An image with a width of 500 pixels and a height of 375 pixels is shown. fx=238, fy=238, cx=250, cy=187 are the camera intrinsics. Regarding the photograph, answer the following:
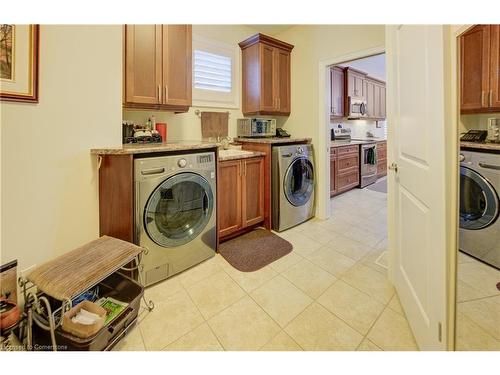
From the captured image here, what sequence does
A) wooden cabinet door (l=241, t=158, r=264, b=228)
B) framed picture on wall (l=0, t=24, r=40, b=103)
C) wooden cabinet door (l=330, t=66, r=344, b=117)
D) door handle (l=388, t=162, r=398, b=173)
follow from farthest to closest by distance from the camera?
wooden cabinet door (l=330, t=66, r=344, b=117) → wooden cabinet door (l=241, t=158, r=264, b=228) → door handle (l=388, t=162, r=398, b=173) → framed picture on wall (l=0, t=24, r=40, b=103)

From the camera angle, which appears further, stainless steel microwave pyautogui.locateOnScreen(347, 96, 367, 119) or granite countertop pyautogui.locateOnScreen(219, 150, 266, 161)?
stainless steel microwave pyautogui.locateOnScreen(347, 96, 367, 119)

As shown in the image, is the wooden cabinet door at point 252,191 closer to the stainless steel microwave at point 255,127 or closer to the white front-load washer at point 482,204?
the stainless steel microwave at point 255,127

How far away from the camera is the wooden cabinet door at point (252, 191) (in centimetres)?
Answer: 254

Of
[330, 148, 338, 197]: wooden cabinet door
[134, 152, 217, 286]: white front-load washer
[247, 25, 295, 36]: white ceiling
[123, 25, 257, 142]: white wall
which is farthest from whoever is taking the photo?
[330, 148, 338, 197]: wooden cabinet door

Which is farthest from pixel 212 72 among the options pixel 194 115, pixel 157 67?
pixel 157 67

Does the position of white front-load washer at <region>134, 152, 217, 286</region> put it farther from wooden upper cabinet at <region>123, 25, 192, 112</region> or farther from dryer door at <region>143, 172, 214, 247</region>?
wooden upper cabinet at <region>123, 25, 192, 112</region>

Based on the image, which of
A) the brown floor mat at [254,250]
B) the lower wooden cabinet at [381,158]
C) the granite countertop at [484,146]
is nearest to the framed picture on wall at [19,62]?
the brown floor mat at [254,250]

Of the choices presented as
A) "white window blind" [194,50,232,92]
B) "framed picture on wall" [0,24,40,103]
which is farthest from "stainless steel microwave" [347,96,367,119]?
"framed picture on wall" [0,24,40,103]

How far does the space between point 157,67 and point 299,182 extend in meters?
1.89

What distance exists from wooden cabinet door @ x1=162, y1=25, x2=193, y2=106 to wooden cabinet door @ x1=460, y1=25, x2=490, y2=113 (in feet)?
6.49

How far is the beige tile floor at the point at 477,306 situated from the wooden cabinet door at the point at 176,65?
224 cm

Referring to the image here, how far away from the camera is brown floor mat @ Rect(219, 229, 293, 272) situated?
2.07 m

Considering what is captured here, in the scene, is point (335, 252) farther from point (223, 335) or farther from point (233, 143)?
point (233, 143)
